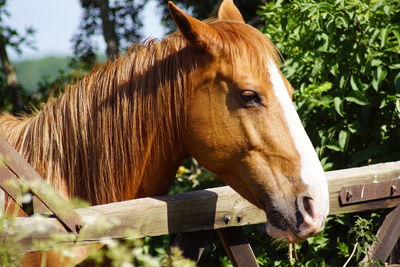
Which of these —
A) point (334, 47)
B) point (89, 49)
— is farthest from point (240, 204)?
point (89, 49)

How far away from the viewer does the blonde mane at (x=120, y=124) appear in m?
2.54

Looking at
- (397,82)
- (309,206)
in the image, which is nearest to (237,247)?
(309,206)

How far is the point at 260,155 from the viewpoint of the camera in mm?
2383

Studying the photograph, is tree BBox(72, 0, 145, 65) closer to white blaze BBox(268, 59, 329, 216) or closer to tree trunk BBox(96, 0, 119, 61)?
tree trunk BBox(96, 0, 119, 61)

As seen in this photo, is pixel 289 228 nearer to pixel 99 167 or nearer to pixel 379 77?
pixel 99 167

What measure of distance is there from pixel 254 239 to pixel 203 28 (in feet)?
6.61

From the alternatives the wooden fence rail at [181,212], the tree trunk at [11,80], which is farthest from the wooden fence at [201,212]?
the tree trunk at [11,80]

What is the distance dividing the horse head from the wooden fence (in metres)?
0.22

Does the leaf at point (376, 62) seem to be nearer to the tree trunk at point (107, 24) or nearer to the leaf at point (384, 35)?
the leaf at point (384, 35)

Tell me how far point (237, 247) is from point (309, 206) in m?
0.62

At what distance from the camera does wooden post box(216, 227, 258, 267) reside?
2.75 metres

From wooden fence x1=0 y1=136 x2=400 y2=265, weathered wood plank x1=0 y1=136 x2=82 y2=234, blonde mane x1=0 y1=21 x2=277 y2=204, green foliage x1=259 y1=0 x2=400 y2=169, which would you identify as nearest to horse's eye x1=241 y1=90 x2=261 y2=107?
blonde mane x1=0 y1=21 x2=277 y2=204

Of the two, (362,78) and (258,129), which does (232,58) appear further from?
(362,78)

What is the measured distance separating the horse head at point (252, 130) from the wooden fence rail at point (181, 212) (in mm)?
204
